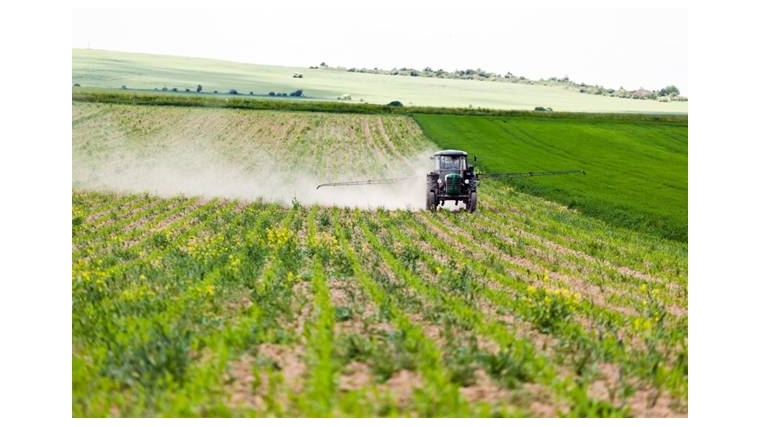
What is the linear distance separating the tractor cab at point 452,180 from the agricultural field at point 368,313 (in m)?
0.89

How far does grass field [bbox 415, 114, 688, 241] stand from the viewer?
26.2 m

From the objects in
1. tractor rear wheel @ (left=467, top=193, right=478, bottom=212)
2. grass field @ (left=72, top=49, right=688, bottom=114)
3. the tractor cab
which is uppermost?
grass field @ (left=72, top=49, right=688, bottom=114)

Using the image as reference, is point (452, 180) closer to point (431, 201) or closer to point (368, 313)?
point (431, 201)

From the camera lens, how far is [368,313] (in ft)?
36.5

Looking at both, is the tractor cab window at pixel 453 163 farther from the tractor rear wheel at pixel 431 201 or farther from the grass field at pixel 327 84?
the grass field at pixel 327 84

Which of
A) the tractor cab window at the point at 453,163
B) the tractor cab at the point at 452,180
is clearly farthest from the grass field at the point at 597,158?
the tractor cab window at the point at 453,163

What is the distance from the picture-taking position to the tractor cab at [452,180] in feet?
84.4

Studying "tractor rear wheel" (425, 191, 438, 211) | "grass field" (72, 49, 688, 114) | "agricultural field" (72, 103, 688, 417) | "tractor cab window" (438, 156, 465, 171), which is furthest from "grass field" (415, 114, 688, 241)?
"tractor rear wheel" (425, 191, 438, 211)

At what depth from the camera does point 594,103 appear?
60094 mm

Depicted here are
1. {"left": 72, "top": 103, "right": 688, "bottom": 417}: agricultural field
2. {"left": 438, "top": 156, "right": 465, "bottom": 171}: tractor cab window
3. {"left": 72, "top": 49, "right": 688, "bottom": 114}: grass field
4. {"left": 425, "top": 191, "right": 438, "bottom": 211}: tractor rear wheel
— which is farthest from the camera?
{"left": 72, "top": 49, "right": 688, "bottom": 114}: grass field

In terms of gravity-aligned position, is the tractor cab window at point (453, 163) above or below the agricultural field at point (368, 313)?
above

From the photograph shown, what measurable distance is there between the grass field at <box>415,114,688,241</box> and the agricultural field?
2.26 metres

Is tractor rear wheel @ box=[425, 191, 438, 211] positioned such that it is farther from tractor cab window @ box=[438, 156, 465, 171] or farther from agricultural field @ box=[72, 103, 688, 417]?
tractor cab window @ box=[438, 156, 465, 171]

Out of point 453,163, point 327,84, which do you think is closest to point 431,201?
point 453,163
